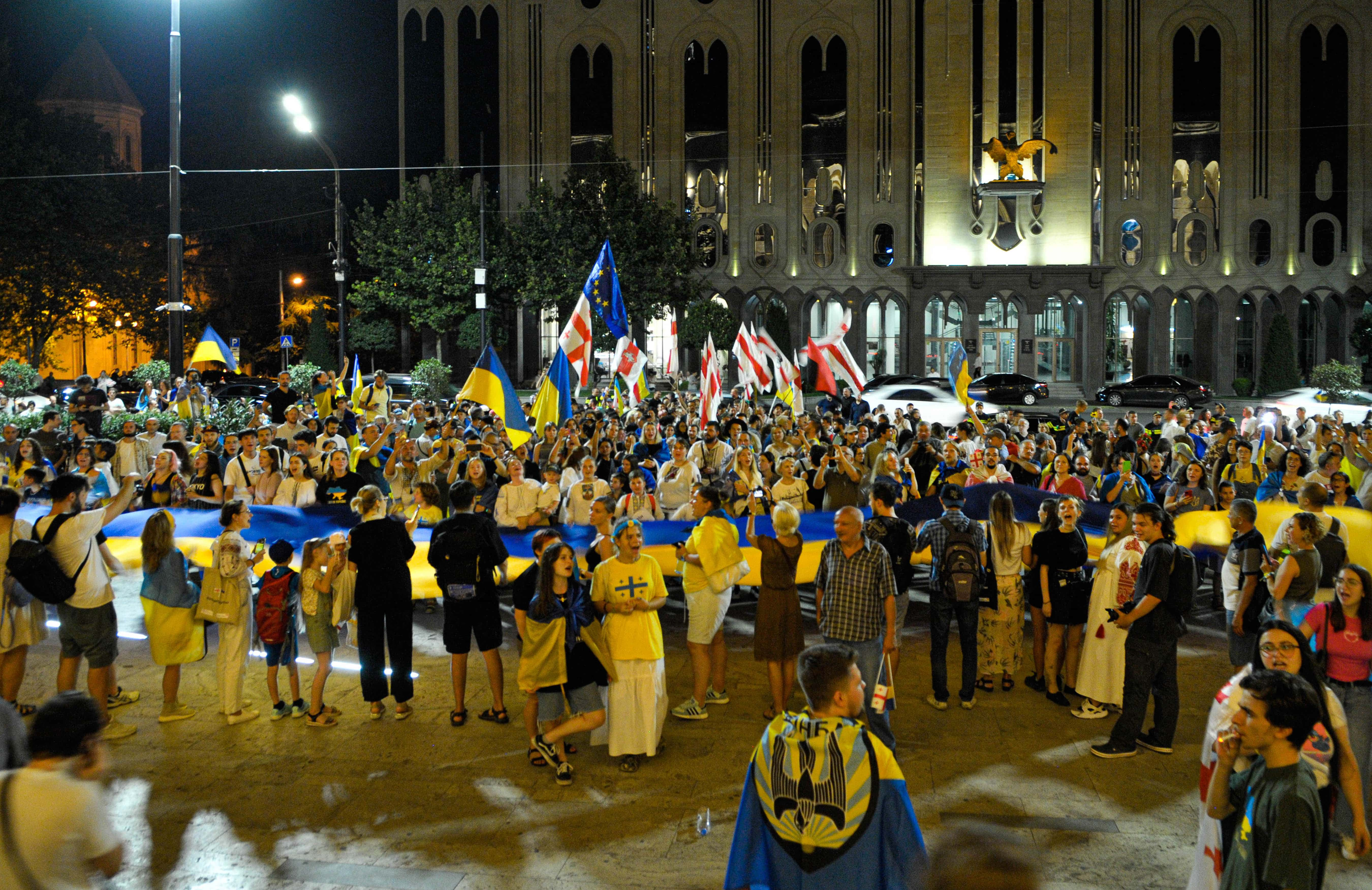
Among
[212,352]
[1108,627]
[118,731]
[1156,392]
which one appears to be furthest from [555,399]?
[1156,392]

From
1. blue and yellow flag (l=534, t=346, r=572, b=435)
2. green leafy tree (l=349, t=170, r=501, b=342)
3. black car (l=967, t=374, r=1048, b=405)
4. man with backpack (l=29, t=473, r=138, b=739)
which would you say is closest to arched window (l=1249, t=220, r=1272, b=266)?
black car (l=967, t=374, r=1048, b=405)

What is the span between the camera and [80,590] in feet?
24.3

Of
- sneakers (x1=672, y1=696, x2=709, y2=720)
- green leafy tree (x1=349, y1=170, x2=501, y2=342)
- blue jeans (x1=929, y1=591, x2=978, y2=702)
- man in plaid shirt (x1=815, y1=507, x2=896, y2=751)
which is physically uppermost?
green leafy tree (x1=349, y1=170, x2=501, y2=342)

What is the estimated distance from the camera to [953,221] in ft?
149

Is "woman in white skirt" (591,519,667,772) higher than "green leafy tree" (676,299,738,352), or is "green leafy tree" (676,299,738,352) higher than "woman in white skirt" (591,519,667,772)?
"green leafy tree" (676,299,738,352)

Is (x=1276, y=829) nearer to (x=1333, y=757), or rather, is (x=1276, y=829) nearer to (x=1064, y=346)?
(x=1333, y=757)

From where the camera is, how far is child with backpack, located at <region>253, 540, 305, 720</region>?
7828 mm

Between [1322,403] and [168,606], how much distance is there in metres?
28.8

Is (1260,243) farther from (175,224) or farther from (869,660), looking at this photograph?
(869,660)

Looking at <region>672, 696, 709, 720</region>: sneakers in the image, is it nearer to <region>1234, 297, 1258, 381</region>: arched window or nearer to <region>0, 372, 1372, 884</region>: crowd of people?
<region>0, 372, 1372, 884</region>: crowd of people

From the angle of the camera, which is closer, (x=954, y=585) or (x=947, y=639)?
(x=954, y=585)

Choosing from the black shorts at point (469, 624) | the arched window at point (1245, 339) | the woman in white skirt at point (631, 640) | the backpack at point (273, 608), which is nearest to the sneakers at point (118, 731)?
the backpack at point (273, 608)

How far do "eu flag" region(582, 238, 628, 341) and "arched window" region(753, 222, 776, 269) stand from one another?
31.6m

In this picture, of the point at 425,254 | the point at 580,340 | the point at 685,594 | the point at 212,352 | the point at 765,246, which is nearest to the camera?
the point at 685,594
